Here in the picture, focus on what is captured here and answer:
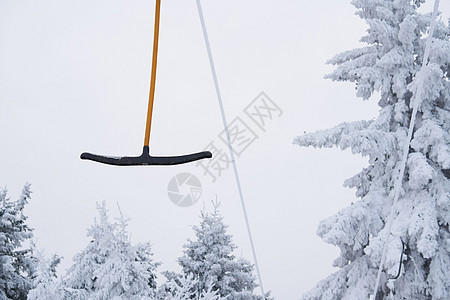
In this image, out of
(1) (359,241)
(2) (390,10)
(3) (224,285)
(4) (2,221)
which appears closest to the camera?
(1) (359,241)

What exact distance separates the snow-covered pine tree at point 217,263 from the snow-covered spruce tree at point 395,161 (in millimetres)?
6236

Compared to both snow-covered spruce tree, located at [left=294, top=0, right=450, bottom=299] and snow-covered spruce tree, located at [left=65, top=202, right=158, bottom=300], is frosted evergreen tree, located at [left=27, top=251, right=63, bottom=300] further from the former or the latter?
snow-covered spruce tree, located at [left=294, top=0, right=450, bottom=299]

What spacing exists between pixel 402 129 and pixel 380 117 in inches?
17.5

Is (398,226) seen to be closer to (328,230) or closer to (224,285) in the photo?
(328,230)

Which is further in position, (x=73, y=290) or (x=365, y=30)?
(x=365, y=30)

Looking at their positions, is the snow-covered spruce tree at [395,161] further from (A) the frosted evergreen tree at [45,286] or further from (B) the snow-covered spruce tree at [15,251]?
(B) the snow-covered spruce tree at [15,251]

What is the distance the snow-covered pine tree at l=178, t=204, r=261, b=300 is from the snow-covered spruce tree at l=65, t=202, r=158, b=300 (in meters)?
5.65

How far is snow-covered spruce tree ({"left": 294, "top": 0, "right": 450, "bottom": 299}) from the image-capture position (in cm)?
774

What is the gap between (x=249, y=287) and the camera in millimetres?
15578

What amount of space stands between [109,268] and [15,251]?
7.01 m

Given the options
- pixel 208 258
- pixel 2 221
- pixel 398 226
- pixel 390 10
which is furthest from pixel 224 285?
pixel 390 10

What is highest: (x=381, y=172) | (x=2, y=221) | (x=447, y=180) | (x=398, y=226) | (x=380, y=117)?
(x=2, y=221)

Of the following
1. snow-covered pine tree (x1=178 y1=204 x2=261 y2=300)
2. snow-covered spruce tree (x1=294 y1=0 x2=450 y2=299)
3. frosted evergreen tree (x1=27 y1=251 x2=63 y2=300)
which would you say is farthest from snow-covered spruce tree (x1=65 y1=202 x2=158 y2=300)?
snow-covered pine tree (x1=178 y1=204 x2=261 y2=300)

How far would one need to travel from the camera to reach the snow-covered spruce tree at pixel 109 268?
8.57 metres
